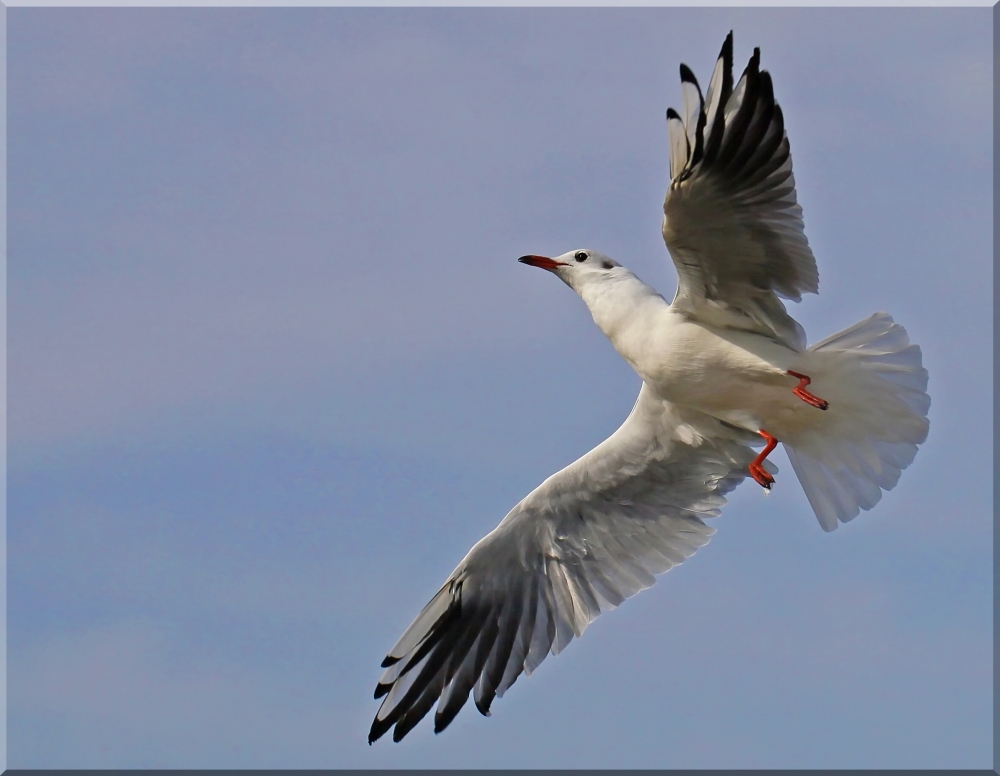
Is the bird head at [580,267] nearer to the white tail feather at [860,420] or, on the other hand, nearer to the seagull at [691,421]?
the seagull at [691,421]

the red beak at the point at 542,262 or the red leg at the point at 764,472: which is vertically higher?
the red beak at the point at 542,262

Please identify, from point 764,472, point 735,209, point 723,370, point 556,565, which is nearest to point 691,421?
point 764,472

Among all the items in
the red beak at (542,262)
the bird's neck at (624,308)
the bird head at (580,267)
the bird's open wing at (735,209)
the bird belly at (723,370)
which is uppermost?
the red beak at (542,262)

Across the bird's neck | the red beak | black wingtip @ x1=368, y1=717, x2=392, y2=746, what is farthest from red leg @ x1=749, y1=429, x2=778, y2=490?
black wingtip @ x1=368, y1=717, x2=392, y2=746

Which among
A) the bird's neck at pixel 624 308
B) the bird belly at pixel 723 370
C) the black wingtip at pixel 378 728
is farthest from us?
the black wingtip at pixel 378 728

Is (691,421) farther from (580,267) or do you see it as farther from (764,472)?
(580,267)

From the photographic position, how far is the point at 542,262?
27.7 ft

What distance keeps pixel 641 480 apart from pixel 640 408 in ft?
1.62

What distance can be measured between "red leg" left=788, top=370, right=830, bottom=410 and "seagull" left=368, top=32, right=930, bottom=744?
1 cm

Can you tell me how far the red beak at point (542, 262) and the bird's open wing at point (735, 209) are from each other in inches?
38.6

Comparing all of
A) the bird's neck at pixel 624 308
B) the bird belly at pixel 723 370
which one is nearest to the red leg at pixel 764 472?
the bird belly at pixel 723 370

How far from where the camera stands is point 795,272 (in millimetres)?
7293

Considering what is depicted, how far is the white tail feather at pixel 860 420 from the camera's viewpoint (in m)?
7.55

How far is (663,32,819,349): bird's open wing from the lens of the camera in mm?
6727
